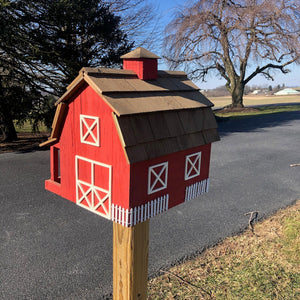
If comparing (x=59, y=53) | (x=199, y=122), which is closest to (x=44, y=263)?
(x=199, y=122)

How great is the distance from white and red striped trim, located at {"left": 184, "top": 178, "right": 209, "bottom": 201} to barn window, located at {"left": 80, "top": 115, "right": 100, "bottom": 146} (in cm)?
86

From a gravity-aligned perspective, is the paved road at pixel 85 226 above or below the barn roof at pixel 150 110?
below

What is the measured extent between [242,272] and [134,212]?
3.02m

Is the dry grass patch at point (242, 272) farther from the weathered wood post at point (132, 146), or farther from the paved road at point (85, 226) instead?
the weathered wood post at point (132, 146)

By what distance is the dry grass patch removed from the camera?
3.91 metres

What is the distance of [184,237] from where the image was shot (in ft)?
17.5

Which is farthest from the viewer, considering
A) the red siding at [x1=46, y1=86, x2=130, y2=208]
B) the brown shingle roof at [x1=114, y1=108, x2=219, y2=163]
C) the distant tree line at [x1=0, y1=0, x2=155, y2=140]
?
the distant tree line at [x1=0, y1=0, x2=155, y2=140]

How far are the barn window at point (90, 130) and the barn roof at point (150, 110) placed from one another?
228 mm

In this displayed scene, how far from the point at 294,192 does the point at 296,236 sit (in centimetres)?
260

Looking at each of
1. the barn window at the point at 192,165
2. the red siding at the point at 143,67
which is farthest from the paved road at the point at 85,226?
the red siding at the point at 143,67

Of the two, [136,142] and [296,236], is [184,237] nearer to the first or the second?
[296,236]

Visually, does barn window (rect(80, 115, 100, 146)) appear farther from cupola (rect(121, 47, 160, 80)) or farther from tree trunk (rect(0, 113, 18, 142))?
tree trunk (rect(0, 113, 18, 142))

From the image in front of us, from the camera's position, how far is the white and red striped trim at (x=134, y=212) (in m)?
2.02

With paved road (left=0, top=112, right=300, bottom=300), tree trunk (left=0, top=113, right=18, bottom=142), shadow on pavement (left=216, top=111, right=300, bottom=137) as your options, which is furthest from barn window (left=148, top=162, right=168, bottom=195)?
shadow on pavement (left=216, top=111, right=300, bottom=137)
